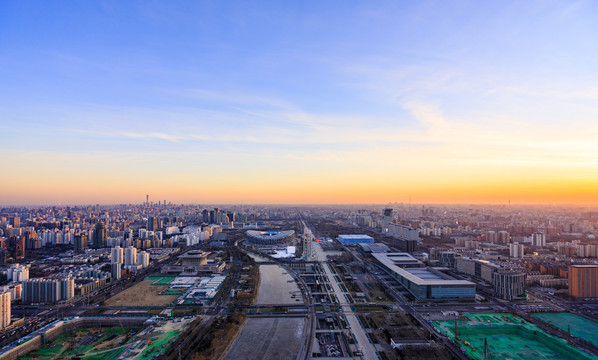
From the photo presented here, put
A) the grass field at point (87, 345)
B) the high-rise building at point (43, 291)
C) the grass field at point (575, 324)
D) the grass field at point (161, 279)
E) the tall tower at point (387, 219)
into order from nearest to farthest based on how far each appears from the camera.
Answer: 1. the grass field at point (87, 345)
2. the grass field at point (575, 324)
3. the high-rise building at point (43, 291)
4. the grass field at point (161, 279)
5. the tall tower at point (387, 219)

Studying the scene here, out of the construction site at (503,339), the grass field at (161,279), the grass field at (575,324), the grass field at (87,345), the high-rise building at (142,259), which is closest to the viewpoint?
the grass field at (87,345)

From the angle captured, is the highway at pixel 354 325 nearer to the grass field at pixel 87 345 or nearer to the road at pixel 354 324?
the road at pixel 354 324

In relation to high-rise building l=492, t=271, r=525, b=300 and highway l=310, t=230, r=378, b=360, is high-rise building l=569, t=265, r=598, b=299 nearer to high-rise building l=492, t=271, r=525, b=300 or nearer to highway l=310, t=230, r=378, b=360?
high-rise building l=492, t=271, r=525, b=300

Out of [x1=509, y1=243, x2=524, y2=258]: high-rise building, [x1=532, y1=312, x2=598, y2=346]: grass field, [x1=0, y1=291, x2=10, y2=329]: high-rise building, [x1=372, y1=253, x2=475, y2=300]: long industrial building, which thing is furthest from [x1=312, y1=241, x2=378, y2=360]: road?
[x1=509, y1=243, x2=524, y2=258]: high-rise building

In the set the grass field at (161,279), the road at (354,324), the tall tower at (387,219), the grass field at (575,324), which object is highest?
the tall tower at (387,219)

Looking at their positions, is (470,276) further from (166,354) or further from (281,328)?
(166,354)

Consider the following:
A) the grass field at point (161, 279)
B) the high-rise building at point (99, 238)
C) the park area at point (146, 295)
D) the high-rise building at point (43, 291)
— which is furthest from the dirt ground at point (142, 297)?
the high-rise building at point (99, 238)

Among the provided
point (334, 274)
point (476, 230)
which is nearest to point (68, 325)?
point (334, 274)

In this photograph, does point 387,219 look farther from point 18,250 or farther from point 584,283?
point 18,250

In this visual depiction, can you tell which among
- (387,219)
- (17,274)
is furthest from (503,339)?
(387,219)
